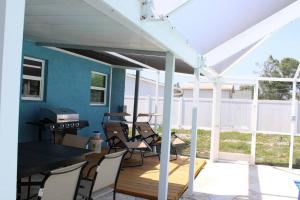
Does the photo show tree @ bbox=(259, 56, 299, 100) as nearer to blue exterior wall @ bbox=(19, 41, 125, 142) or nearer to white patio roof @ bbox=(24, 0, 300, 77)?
white patio roof @ bbox=(24, 0, 300, 77)

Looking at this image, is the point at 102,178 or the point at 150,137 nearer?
the point at 102,178

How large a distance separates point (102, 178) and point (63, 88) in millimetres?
4158

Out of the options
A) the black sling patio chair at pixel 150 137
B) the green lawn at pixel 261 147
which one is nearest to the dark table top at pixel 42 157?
the black sling patio chair at pixel 150 137

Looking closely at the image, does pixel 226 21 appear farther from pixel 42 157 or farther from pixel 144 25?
pixel 42 157

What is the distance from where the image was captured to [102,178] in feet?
12.6

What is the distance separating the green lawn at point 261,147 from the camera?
942 centimetres

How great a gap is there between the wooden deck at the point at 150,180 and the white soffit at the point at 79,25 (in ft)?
7.45

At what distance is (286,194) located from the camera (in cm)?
625

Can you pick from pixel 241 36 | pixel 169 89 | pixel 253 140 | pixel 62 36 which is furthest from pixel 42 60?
pixel 253 140

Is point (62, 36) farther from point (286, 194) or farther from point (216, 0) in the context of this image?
point (286, 194)

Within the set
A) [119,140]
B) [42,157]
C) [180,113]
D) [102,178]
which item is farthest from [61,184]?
[180,113]

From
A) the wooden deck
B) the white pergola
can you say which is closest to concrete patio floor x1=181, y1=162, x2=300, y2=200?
the wooden deck

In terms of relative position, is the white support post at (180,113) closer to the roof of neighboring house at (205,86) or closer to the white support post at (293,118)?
the roof of neighboring house at (205,86)

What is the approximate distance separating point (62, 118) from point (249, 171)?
462cm
